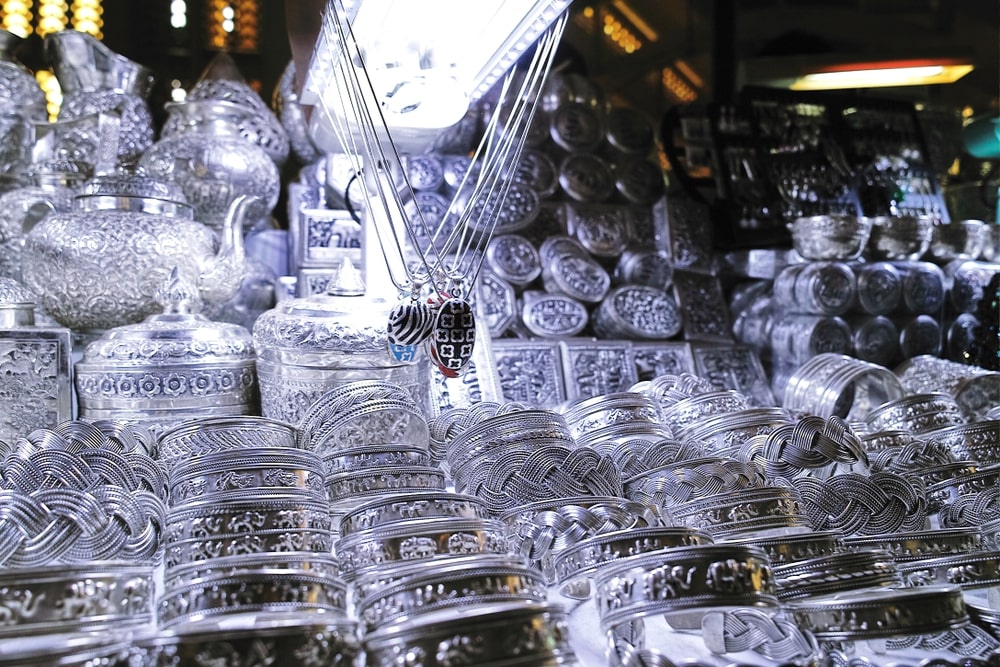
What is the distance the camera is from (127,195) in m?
1.48

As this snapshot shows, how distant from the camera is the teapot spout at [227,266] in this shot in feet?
4.93

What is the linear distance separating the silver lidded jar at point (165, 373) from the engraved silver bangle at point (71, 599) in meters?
0.57

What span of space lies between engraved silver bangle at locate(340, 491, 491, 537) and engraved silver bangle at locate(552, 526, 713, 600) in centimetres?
11

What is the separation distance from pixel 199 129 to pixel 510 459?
1214 millimetres

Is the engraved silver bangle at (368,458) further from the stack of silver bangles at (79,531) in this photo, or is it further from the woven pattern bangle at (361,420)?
the stack of silver bangles at (79,531)

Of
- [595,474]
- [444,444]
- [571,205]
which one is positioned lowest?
[595,474]

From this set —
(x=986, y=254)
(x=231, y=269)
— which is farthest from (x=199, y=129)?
(x=986, y=254)

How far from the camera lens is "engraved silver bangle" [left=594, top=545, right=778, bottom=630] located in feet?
2.37

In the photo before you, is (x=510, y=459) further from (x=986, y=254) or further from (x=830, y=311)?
(x=986, y=254)

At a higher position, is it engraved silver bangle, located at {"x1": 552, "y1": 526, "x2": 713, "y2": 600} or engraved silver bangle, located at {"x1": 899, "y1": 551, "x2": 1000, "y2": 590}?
engraved silver bangle, located at {"x1": 552, "y1": 526, "x2": 713, "y2": 600}

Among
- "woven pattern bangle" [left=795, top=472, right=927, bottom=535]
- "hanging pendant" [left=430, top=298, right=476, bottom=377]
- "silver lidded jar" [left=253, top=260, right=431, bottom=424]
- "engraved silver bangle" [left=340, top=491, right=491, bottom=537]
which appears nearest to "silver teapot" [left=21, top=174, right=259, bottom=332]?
"silver lidded jar" [left=253, top=260, right=431, bottom=424]

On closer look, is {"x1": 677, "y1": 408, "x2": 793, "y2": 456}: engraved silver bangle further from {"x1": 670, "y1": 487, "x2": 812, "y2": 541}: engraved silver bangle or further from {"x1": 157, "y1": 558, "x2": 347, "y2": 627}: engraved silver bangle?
{"x1": 157, "y1": 558, "x2": 347, "y2": 627}: engraved silver bangle

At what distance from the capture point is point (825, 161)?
2320mm

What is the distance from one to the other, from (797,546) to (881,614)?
0.44ft
